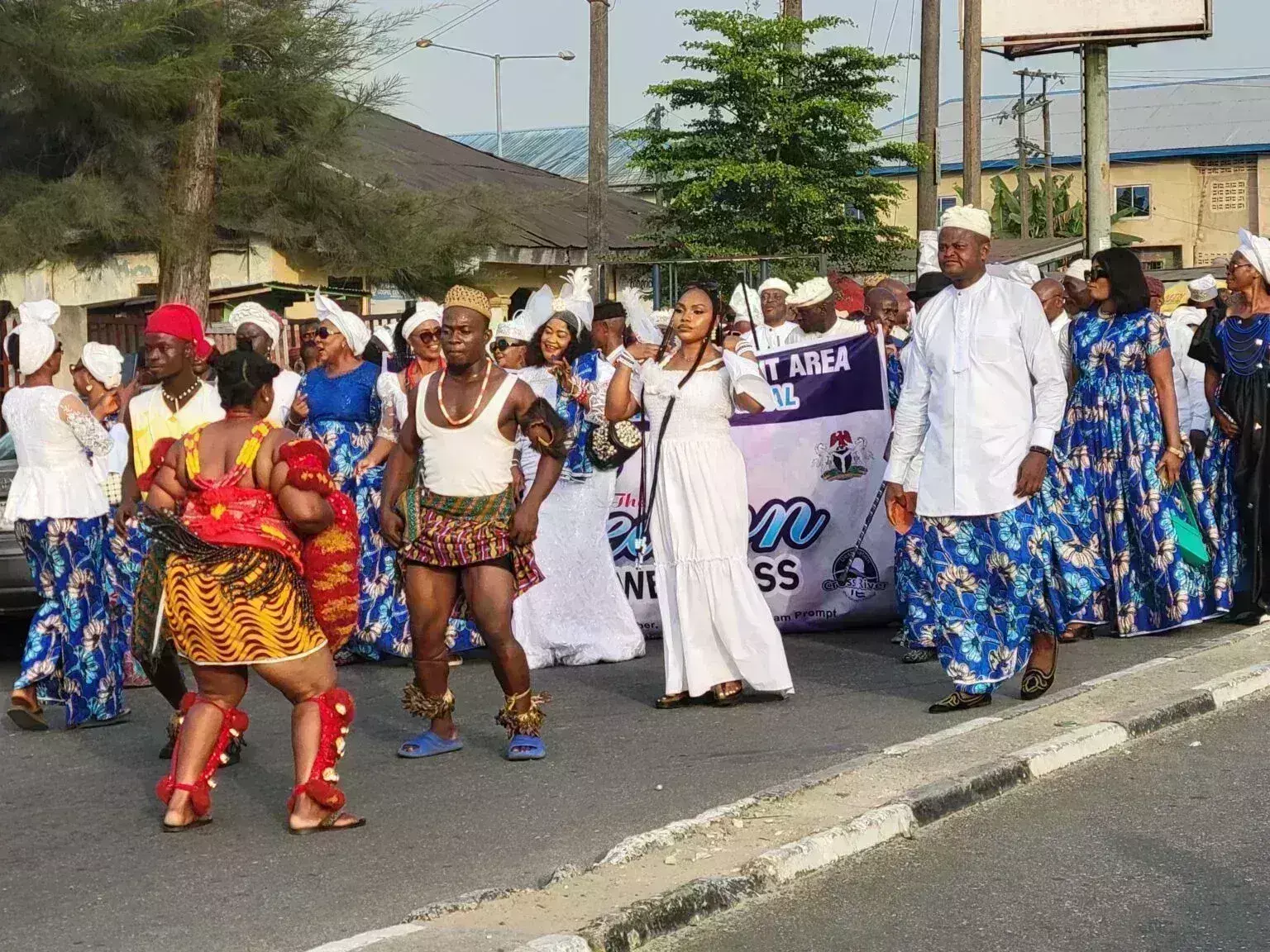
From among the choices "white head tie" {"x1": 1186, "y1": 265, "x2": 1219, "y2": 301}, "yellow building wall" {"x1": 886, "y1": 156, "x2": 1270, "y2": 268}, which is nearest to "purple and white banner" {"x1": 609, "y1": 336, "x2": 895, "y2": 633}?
"white head tie" {"x1": 1186, "y1": 265, "x2": 1219, "y2": 301}

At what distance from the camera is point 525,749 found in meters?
7.22

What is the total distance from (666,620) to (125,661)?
296cm

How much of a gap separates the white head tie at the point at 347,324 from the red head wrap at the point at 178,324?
2.65 m

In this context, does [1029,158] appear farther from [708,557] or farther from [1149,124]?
[708,557]

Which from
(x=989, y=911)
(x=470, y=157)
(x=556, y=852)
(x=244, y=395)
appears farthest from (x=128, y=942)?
(x=470, y=157)

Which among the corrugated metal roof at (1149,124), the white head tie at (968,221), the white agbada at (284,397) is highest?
the corrugated metal roof at (1149,124)

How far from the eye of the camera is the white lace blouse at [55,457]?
27.9 feet

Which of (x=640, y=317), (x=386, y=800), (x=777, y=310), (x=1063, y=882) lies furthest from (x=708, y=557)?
(x=777, y=310)

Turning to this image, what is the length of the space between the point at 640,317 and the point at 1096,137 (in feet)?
63.3

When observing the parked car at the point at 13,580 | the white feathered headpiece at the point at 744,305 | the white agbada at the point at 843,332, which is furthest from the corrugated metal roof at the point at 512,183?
the parked car at the point at 13,580

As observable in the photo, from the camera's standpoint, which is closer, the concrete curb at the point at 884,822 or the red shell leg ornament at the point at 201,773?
the concrete curb at the point at 884,822

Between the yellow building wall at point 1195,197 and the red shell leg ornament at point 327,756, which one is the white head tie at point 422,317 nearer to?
the red shell leg ornament at point 327,756

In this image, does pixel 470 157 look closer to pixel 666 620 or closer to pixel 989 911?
pixel 666 620

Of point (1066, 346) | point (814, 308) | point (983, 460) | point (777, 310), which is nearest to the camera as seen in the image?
point (983, 460)
